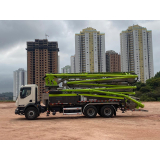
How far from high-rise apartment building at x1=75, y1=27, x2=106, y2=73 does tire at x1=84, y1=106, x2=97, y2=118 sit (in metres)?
58.2

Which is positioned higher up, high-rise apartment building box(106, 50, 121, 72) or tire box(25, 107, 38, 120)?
high-rise apartment building box(106, 50, 121, 72)

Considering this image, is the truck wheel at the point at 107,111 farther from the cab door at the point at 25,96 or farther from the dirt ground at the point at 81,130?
the cab door at the point at 25,96

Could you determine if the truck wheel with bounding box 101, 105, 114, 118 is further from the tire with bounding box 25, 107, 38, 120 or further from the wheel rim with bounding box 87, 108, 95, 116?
the tire with bounding box 25, 107, 38, 120

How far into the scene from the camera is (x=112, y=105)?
13.7m

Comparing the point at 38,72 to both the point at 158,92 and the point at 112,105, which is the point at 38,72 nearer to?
the point at 158,92

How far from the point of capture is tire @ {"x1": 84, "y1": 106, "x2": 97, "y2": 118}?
13359mm

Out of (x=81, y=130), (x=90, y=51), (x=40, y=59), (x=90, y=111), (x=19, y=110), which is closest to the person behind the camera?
(x=81, y=130)

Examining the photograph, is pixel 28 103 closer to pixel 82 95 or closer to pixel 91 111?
pixel 82 95

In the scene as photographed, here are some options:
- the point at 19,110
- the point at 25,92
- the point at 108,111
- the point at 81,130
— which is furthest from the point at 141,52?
the point at 81,130

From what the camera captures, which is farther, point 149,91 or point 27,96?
point 149,91

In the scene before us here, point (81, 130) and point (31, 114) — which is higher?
point (31, 114)

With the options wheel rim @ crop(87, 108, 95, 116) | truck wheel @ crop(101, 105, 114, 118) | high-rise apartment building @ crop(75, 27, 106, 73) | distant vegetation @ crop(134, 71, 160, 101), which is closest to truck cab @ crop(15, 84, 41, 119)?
wheel rim @ crop(87, 108, 95, 116)

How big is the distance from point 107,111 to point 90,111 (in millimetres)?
1363

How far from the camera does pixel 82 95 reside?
13555mm
